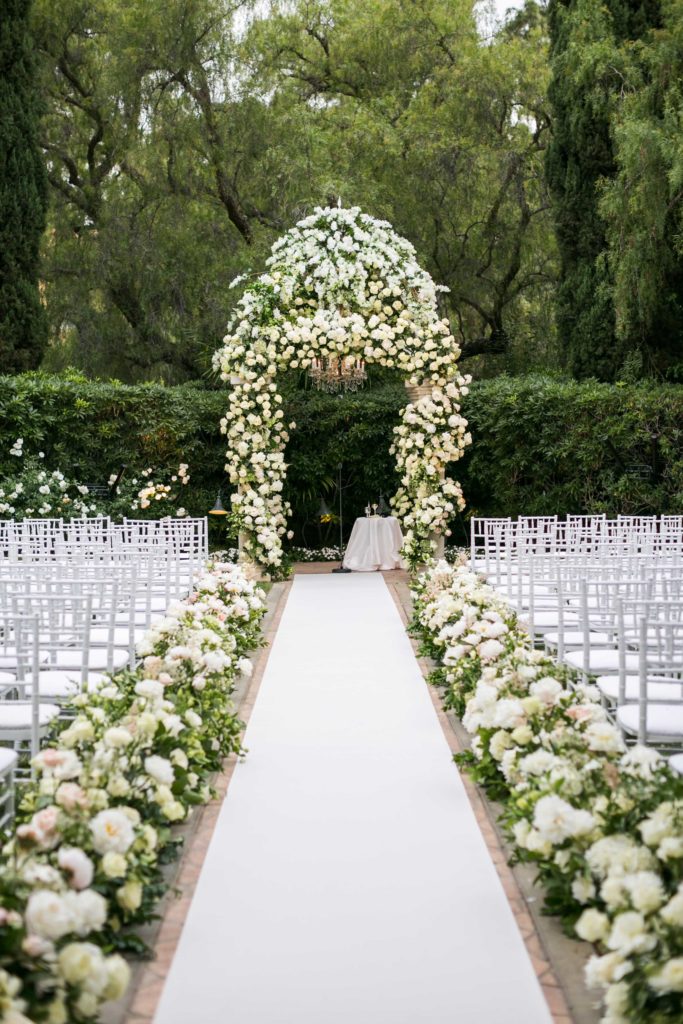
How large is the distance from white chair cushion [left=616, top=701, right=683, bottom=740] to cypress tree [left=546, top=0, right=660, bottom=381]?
10710mm

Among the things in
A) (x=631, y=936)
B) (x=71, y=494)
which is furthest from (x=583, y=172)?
(x=631, y=936)

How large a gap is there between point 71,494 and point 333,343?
13.7 ft

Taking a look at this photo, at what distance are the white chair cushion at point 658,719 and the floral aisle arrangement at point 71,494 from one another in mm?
9595

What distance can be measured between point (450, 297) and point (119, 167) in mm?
5961

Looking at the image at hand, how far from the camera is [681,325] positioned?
14141mm

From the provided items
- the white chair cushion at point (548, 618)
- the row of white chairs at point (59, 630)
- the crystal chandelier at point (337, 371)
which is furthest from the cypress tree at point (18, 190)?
the white chair cushion at point (548, 618)

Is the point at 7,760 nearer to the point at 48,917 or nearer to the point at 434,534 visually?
the point at 48,917

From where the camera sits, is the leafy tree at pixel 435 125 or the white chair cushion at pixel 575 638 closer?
the white chair cushion at pixel 575 638

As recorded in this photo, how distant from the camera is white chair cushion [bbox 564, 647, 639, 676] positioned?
199 inches

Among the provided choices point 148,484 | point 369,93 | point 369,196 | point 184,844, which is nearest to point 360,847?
point 184,844

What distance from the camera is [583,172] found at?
15.3 metres

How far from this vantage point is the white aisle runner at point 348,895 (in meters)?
2.75

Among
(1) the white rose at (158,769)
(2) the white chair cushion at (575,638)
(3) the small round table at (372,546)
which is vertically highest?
(3) the small round table at (372,546)

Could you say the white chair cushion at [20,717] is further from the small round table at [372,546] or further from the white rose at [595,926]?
the small round table at [372,546]
